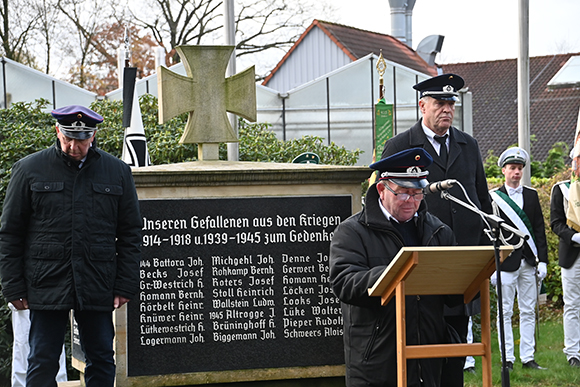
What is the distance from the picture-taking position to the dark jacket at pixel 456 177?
17.3ft

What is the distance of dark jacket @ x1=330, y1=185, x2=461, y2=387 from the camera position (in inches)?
156

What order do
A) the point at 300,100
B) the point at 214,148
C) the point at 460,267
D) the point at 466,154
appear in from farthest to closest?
the point at 300,100
the point at 214,148
the point at 466,154
the point at 460,267

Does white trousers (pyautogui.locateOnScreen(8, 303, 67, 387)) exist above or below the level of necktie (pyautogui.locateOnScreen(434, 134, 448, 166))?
below

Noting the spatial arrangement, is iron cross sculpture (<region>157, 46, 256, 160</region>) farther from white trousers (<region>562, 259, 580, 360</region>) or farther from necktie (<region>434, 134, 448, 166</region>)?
white trousers (<region>562, 259, 580, 360</region>)

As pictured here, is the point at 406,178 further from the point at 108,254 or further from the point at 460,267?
the point at 108,254

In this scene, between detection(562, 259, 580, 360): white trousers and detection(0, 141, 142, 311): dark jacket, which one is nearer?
detection(0, 141, 142, 311): dark jacket

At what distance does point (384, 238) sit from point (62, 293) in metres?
1.91

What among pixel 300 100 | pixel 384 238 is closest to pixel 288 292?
pixel 384 238

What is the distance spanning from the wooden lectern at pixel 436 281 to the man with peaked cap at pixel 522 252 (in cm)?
383

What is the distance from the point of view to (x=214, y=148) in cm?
614

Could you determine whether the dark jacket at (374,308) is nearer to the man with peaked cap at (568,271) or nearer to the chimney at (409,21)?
the man with peaked cap at (568,271)

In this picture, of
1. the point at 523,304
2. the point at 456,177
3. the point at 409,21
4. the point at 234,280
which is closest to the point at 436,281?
the point at 456,177

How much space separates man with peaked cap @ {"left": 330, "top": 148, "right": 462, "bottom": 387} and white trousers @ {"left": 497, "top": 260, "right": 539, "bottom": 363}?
12.1 feet

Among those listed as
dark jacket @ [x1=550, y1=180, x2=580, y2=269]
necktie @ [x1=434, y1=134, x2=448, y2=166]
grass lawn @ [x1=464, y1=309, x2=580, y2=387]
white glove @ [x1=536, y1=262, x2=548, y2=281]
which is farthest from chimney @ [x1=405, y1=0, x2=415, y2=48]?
necktie @ [x1=434, y1=134, x2=448, y2=166]
